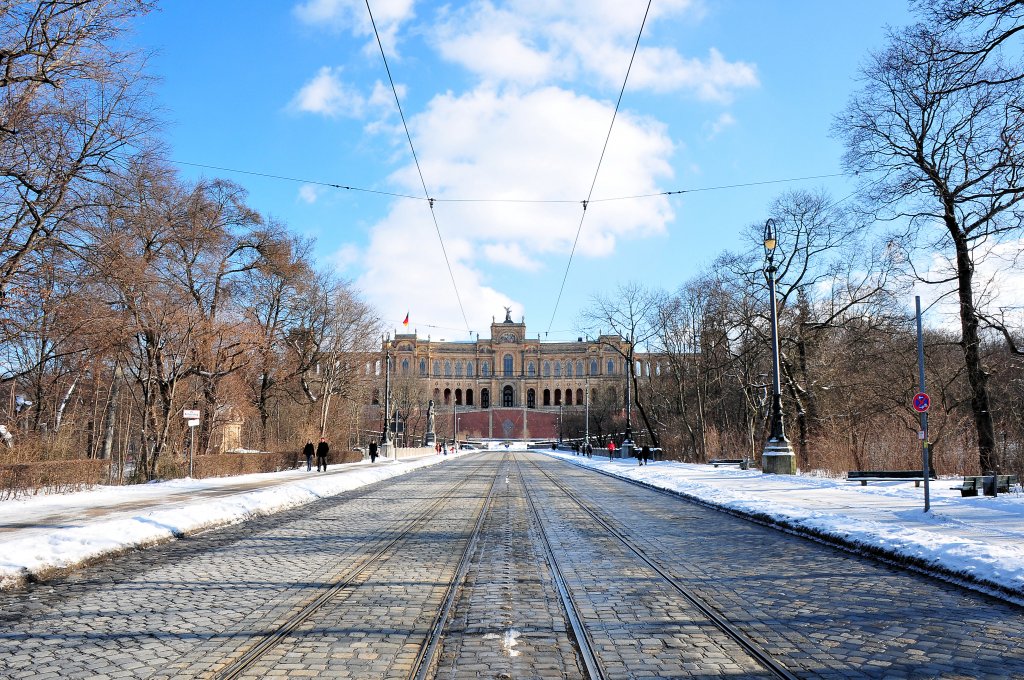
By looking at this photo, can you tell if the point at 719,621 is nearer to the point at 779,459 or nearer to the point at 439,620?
the point at 439,620

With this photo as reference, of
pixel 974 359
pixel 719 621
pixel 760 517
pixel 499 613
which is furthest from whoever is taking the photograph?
pixel 974 359

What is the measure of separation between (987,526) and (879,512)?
2.35m

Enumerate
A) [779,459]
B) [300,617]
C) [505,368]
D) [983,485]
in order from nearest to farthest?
[300,617]
[983,485]
[779,459]
[505,368]

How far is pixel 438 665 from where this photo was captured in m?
5.19

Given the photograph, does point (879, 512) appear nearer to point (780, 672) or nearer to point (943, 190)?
point (780, 672)

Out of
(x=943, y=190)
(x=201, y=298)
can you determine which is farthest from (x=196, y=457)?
(x=943, y=190)

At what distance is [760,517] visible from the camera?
14.2 metres

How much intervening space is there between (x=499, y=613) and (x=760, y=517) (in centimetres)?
896

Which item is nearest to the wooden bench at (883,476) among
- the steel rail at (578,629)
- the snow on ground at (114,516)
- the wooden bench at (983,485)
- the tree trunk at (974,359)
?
the tree trunk at (974,359)

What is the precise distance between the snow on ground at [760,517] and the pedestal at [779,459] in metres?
2.54

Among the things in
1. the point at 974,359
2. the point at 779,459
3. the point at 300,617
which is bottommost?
the point at 300,617

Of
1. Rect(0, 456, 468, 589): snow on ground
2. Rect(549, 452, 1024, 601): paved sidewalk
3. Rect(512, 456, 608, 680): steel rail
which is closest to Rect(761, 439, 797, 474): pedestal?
Rect(549, 452, 1024, 601): paved sidewalk

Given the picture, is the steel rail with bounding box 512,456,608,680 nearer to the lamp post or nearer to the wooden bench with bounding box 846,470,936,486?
the wooden bench with bounding box 846,470,936,486

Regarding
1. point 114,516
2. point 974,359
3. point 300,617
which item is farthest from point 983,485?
point 114,516
